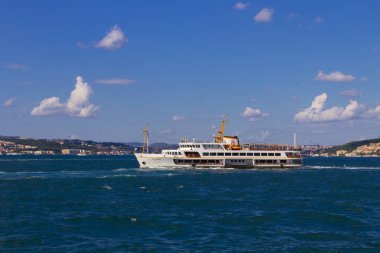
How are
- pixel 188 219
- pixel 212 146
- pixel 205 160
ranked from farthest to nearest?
pixel 212 146 < pixel 205 160 < pixel 188 219

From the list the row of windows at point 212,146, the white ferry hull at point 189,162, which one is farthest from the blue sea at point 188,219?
the row of windows at point 212,146

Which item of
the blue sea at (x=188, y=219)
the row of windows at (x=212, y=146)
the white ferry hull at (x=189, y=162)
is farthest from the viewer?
the row of windows at (x=212, y=146)

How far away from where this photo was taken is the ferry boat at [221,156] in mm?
134250

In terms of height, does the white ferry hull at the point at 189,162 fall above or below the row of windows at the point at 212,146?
below

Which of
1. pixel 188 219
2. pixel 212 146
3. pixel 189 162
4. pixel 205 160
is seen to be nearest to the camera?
pixel 188 219

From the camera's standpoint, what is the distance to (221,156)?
13588cm

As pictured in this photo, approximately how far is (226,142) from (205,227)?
95751 mm

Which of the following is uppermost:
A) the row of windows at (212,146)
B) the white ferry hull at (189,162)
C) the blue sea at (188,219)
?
the row of windows at (212,146)

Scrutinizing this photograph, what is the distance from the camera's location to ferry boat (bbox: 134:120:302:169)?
13425cm

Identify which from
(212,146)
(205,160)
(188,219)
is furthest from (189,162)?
(188,219)

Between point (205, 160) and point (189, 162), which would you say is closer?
point (189, 162)

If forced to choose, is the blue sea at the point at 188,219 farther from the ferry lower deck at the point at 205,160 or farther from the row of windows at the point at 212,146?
the row of windows at the point at 212,146

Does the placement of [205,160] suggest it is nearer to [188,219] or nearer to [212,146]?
[212,146]

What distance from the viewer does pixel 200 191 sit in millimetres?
77250
